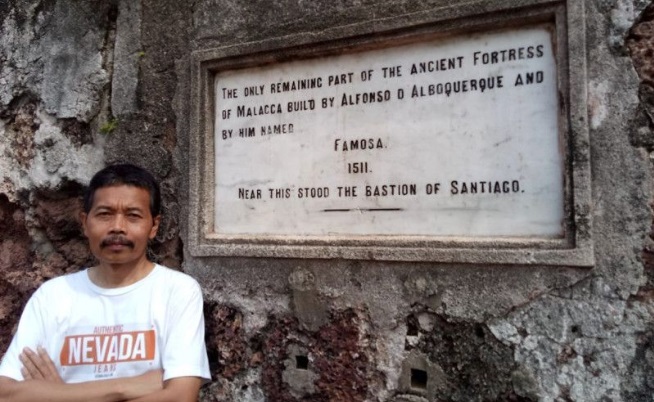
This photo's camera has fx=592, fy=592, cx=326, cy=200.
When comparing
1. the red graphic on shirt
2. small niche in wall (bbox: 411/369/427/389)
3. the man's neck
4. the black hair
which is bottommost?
small niche in wall (bbox: 411/369/427/389)

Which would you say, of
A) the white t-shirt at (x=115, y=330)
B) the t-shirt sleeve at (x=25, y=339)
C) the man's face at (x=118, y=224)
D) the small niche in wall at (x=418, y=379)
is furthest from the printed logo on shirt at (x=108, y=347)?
the small niche in wall at (x=418, y=379)

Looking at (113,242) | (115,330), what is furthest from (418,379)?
(113,242)

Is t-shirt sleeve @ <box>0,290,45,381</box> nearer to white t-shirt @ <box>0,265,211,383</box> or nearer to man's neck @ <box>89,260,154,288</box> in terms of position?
white t-shirt @ <box>0,265,211,383</box>

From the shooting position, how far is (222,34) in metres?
2.56

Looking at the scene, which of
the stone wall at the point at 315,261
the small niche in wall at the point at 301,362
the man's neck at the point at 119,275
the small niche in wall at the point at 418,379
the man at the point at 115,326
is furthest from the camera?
the small niche in wall at the point at 301,362

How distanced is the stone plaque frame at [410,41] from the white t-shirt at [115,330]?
0.39 meters

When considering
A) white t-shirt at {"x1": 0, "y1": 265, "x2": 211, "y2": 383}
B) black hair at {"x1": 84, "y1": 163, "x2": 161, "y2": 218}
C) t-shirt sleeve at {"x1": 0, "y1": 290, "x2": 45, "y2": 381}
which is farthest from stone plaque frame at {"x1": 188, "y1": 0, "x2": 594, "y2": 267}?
t-shirt sleeve at {"x1": 0, "y1": 290, "x2": 45, "y2": 381}

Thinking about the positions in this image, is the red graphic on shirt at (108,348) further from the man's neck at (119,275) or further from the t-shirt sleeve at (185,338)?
the man's neck at (119,275)

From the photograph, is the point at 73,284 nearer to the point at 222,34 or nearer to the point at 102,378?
the point at 102,378

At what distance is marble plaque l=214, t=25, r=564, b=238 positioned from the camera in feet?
6.49

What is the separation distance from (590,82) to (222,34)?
1499 mm

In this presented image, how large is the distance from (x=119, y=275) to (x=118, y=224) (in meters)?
0.20

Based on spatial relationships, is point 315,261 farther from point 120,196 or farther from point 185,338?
point 120,196

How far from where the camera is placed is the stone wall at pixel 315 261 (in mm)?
1835
